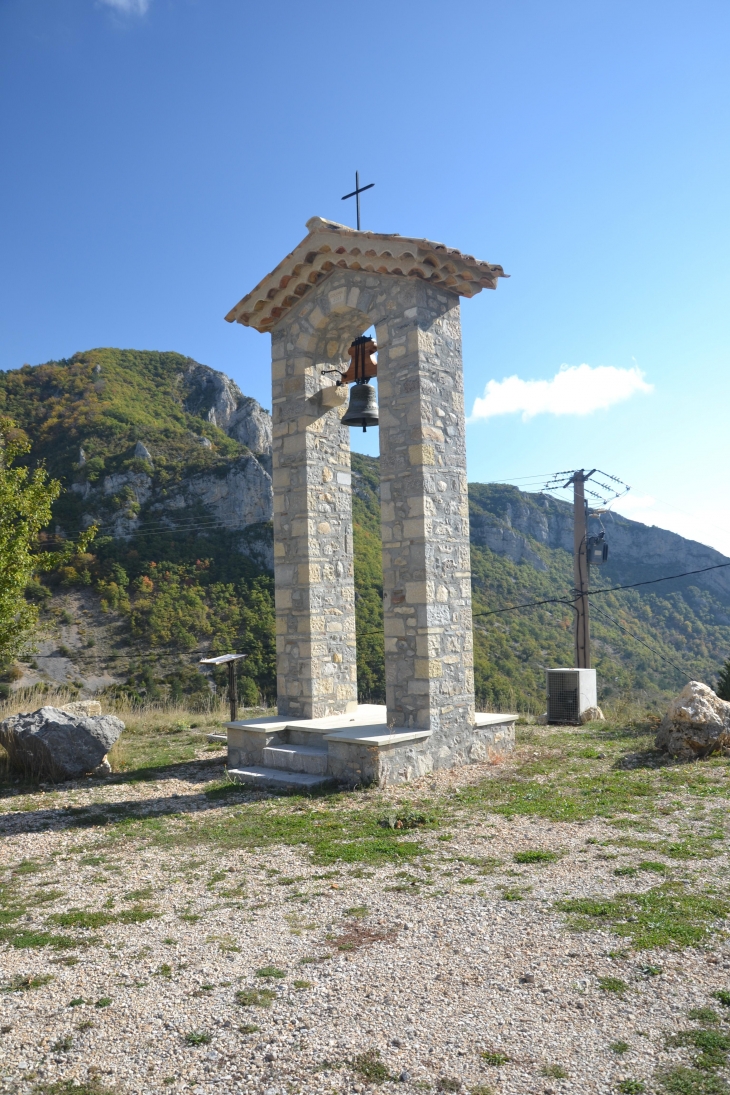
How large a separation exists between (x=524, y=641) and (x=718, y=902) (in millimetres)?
23686

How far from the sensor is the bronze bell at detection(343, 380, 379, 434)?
8.42m

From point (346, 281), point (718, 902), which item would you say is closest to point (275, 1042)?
point (718, 902)

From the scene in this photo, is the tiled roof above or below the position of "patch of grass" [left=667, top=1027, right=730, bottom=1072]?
above

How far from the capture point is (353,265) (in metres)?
8.34

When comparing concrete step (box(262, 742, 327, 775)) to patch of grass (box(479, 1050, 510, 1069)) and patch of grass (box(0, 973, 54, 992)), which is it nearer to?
patch of grass (box(0, 973, 54, 992))

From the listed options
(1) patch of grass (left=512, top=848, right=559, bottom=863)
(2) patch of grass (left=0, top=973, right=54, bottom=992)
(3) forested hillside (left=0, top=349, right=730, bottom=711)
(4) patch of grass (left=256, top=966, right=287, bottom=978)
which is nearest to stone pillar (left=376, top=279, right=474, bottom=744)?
(1) patch of grass (left=512, top=848, right=559, bottom=863)

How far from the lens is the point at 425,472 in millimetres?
7699

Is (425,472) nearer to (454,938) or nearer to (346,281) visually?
(346,281)

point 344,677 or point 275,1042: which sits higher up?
point 344,677

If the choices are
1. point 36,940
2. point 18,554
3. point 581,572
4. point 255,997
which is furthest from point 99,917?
point 581,572

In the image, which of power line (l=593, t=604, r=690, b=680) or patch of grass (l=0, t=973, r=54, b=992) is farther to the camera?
power line (l=593, t=604, r=690, b=680)

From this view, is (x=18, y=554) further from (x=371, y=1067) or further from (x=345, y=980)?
(x=371, y=1067)

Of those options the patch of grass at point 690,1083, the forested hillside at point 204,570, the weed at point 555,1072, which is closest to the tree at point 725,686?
the forested hillside at point 204,570

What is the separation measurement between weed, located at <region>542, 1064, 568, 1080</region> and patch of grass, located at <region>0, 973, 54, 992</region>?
7.38ft
